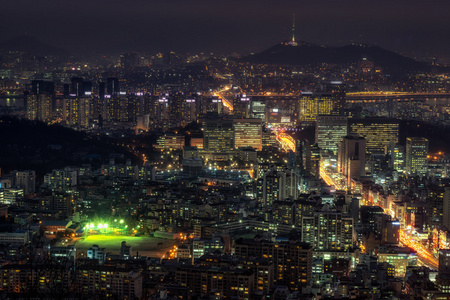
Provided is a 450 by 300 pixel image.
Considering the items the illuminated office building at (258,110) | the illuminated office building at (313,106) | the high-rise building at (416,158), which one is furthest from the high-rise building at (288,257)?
the illuminated office building at (313,106)

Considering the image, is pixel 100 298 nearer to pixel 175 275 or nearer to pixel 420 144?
pixel 175 275

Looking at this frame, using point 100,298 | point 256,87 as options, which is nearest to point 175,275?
point 100,298

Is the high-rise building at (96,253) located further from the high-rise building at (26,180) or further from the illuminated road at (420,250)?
the high-rise building at (26,180)

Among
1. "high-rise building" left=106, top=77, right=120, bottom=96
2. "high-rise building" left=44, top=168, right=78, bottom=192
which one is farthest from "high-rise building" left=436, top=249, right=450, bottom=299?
"high-rise building" left=106, top=77, right=120, bottom=96

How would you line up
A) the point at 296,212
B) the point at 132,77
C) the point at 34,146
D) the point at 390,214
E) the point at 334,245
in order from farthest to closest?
1. the point at 132,77
2. the point at 34,146
3. the point at 390,214
4. the point at 296,212
5. the point at 334,245

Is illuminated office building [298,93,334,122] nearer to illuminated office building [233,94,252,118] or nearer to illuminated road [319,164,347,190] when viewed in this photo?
illuminated office building [233,94,252,118]

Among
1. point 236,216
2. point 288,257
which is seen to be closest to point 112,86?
point 236,216
